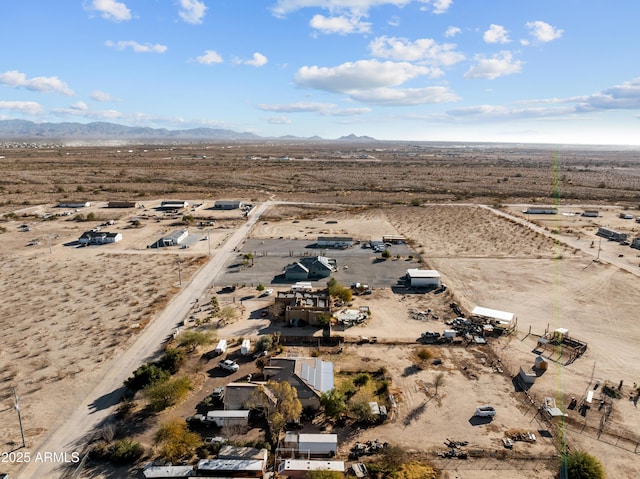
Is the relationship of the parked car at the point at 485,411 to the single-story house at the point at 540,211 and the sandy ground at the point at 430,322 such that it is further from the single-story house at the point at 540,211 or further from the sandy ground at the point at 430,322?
the single-story house at the point at 540,211

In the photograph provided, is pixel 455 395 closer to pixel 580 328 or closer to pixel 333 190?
pixel 580 328

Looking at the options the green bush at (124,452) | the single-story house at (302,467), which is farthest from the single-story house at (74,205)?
the single-story house at (302,467)

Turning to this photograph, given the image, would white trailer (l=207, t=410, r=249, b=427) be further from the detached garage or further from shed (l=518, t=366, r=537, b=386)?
the detached garage

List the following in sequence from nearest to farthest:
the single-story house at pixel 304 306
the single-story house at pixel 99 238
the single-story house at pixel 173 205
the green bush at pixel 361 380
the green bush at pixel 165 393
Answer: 1. the green bush at pixel 165 393
2. the green bush at pixel 361 380
3. the single-story house at pixel 304 306
4. the single-story house at pixel 99 238
5. the single-story house at pixel 173 205

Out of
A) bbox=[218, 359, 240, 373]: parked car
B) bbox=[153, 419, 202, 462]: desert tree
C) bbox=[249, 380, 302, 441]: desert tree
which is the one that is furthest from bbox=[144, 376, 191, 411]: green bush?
bbox=[249, 380, 302, 441]: desert tree

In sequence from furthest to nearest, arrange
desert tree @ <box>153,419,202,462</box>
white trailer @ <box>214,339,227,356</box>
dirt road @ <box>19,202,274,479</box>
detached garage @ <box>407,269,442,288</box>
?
detached garage @ <box>407,269,442,288</box> → white trailer @ <box>214,339,227,356</box> → desert tree @ <box>153,419,202,462</box> → dirt road @ <box>19,202,274,479</box>

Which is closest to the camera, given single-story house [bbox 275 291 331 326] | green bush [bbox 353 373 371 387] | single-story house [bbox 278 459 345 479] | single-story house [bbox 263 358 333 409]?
single-story house [bbox 278 459 345 479]

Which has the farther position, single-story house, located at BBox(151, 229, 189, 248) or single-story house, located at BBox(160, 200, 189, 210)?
single-story house, located at BBox(160, 200, 189, 210)
